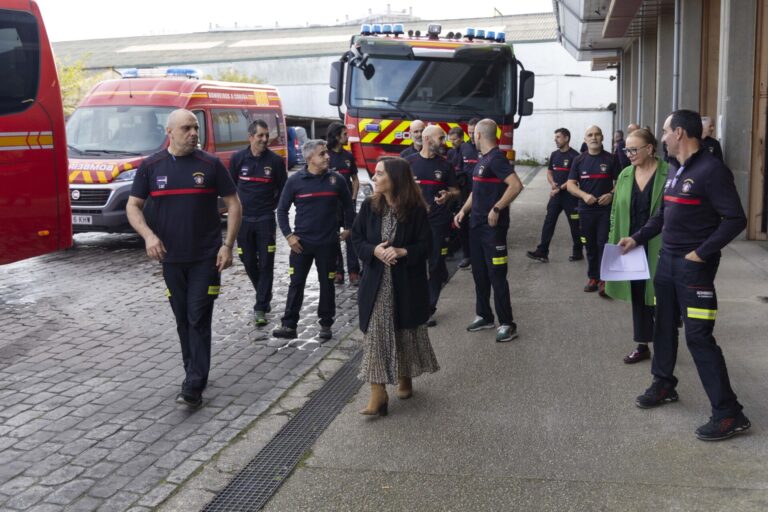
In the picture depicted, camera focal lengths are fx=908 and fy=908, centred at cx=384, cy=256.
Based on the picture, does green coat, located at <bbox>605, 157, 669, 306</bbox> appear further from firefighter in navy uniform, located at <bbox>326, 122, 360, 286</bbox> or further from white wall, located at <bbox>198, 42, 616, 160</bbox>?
white wall, located at <bbox>198, 42, 616, 160</bbox>

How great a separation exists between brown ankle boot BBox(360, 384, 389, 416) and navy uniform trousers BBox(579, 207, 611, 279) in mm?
4593

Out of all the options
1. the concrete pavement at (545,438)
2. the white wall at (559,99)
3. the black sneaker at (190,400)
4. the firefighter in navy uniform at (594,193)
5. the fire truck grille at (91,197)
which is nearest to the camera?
the concrete pavement at (545,438)

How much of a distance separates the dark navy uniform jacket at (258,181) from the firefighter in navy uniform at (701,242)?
437cm

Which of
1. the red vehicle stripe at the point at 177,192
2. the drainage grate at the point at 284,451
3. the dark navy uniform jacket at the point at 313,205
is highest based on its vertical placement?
the red vehicle stripe at the point at 177,192

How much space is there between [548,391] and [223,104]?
37.5 feet

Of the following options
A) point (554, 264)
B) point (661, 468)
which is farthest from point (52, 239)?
point (661, 468)

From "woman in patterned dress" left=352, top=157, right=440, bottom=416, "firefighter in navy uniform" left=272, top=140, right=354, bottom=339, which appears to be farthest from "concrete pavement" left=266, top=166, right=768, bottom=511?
"firefighter in navy uniform" left=272, top=140, right=354, bottom=339

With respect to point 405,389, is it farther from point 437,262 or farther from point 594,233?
point 594,233

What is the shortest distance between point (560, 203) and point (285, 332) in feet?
17.2

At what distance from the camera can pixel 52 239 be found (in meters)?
9.70

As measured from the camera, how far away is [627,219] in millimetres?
6684

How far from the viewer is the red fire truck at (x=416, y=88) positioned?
13031mm

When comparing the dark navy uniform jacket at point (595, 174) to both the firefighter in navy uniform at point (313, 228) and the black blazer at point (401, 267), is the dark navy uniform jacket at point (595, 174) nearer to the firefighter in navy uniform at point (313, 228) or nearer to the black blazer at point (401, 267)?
the firefighter in navy uniform at point (313, 228)

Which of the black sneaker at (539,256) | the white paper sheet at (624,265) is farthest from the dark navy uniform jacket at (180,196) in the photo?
the black sneaker at (539,256)
